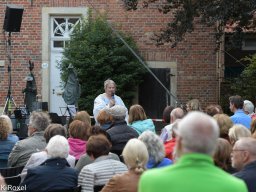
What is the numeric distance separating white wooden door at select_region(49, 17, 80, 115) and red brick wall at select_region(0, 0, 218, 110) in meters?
0.42

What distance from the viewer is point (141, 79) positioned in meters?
20.3

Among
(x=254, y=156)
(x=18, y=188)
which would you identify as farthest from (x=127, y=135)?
(x=254, y=156)

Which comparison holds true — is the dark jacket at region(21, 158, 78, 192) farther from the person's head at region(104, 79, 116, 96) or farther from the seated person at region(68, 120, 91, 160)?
the person's head at region(104, 79, 116, 96)

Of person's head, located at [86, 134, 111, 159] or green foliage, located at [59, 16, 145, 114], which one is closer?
person's head, located at [86, 134, 111, 159]

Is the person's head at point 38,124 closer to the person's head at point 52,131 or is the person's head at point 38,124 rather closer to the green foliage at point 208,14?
the person's head at point 52,131

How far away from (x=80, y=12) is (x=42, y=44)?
1.43m

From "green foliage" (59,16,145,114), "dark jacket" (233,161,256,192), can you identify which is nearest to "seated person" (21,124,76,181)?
"dark jacket" (233,161,256,192)

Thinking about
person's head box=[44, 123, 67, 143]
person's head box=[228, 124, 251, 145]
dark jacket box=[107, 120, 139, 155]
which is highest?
person's head box=[228, 124, 251, 145]

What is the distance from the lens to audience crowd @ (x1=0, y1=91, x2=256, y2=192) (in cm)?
367

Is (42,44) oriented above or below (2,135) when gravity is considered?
above

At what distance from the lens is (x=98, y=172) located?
6.71 meters

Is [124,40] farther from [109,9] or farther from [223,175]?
[223,175]

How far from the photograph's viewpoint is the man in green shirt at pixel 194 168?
3.64m

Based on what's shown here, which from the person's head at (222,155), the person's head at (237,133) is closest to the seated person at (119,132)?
the person's head at (237,133)
